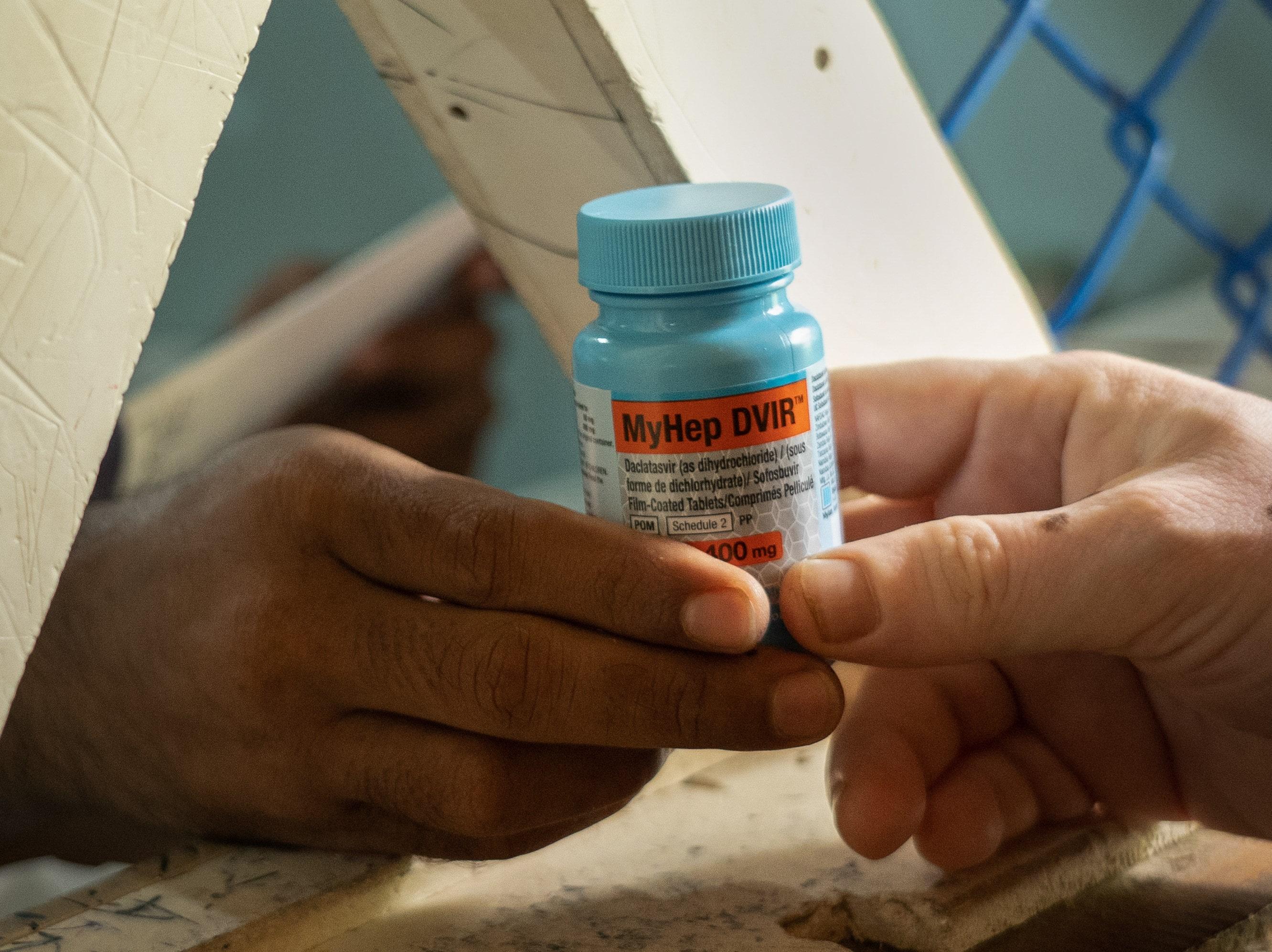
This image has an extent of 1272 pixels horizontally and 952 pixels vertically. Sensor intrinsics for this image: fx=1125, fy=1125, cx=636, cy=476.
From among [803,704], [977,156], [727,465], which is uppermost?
[727,465]

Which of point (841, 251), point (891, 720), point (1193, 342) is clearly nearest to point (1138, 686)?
point (891, 720)

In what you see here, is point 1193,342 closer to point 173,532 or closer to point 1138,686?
point 1138,686

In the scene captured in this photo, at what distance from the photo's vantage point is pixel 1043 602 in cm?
51

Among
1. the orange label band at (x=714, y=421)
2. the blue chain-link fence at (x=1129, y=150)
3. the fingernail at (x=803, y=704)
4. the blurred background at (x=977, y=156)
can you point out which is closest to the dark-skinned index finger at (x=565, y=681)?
the fingernail at (x=803, y=704)

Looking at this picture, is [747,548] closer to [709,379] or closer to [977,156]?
[709,379]

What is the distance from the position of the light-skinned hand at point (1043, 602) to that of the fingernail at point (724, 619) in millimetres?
21

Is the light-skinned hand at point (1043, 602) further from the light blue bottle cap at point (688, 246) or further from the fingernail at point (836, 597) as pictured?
the light blue bottle cap at point (688, 246)

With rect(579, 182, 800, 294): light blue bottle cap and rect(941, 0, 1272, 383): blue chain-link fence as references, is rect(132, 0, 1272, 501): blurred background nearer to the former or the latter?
rect(941, 0, 1272, 383): blue chain-link fence

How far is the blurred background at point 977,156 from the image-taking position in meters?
2.05

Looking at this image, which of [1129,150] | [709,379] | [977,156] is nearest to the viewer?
[709,379]

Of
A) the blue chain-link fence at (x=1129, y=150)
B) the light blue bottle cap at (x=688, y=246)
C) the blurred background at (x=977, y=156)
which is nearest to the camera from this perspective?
the light blue bottle cap at (x=688, y=246)

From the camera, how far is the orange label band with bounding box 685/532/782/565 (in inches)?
18.6

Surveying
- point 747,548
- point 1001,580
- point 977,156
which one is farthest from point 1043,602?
point 977,156

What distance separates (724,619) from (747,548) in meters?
0.03
